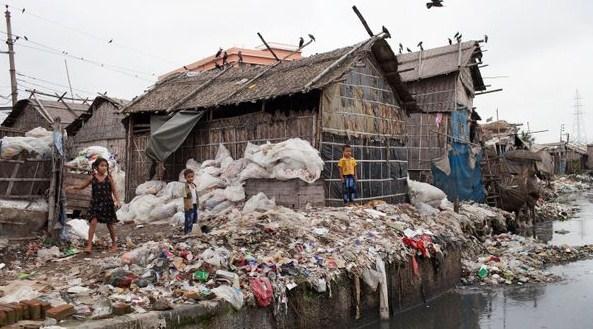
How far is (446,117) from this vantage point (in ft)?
52.1

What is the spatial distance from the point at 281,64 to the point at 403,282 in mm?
6828

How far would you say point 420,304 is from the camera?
7555 mm

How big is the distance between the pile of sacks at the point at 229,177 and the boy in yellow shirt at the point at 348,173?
56 cm

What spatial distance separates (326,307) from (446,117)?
11569mm

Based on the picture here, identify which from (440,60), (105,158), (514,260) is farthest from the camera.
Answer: (440,60)

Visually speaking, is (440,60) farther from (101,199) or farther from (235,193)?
(101,199)

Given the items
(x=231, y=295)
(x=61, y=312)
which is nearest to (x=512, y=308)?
(x=231, y=295)

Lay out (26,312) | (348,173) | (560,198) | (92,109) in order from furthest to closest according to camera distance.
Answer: (560,198)
(92,109)
(348,173)
(26,312)

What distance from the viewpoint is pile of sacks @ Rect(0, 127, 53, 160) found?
637 centimetres

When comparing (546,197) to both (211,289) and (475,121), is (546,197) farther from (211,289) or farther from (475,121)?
(211,289)

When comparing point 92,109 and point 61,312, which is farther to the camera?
point 92,109

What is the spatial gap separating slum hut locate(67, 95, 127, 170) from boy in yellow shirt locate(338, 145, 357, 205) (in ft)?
33.1

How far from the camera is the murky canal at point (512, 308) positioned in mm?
6836

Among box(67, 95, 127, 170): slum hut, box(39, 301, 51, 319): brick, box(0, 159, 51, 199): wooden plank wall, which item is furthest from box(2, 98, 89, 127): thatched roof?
box(39, 301, 51, 319): brick
